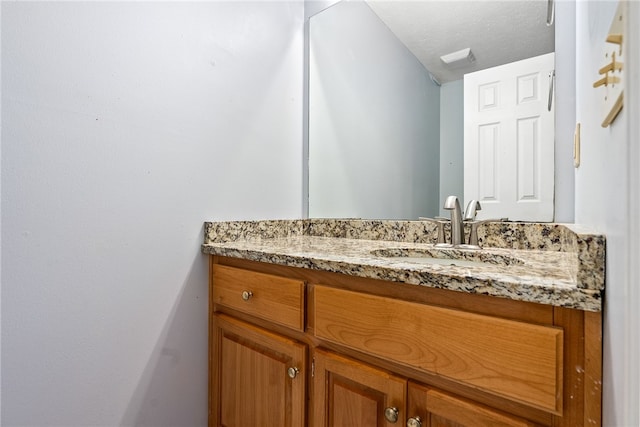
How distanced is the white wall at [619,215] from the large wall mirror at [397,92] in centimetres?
56

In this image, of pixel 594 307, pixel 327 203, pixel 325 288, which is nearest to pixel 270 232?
pixel 327 203

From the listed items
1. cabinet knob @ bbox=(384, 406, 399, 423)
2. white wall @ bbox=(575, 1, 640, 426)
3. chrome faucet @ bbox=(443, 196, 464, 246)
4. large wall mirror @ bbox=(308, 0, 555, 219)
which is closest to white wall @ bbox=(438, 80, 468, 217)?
large wall mirror @ bbox=(308, 0, 555, 219)

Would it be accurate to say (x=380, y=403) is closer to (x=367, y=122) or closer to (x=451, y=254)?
(x=451, y=254)

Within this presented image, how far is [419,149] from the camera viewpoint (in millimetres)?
1361

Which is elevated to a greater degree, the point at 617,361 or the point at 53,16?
the point at 53,16

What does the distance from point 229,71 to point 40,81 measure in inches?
23.0

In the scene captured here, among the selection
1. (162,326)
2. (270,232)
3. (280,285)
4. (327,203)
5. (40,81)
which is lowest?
(162,326)

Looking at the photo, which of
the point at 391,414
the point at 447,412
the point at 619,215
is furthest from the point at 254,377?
the point at 619,215

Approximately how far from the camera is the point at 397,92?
4.76ft

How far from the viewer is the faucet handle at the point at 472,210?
118 cm

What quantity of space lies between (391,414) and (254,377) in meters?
0.47

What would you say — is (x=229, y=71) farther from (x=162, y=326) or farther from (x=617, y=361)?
(x=617, y=361)

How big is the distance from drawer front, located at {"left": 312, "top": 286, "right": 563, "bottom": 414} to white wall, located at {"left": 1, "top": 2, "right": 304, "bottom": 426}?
62 cm

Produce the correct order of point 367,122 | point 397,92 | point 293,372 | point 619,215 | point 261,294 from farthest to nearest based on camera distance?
point 367,122
point 397,92
point 261,294
point 293,372
point 619,215
